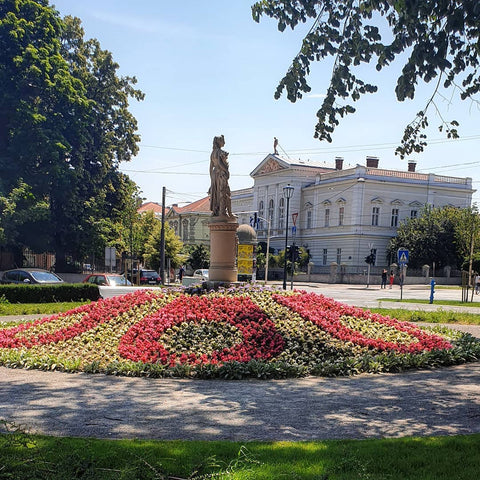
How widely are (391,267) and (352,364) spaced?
4964 cm

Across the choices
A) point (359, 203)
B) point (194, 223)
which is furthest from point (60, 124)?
point (194, 223)

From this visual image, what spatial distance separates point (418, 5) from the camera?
23.2 feet

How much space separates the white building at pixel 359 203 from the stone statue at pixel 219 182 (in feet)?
156

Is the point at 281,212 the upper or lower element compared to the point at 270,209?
lower

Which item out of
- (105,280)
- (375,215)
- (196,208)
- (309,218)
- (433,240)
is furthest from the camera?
(196,208)

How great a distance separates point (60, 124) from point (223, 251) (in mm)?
23968

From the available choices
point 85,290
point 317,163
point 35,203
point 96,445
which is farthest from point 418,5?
point 317,163

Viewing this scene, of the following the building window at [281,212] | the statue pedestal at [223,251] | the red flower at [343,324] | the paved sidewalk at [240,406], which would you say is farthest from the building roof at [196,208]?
the paved sidewalk at [240,406]

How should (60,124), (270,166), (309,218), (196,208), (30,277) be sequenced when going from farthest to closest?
(196,208), (270,166), (309,218), (60,124), (30,277)

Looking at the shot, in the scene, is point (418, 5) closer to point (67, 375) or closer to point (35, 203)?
point (67, 375)

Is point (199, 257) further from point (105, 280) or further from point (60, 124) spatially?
point (105, 280)

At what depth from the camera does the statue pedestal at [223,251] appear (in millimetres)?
14484

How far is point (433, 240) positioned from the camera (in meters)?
58.1

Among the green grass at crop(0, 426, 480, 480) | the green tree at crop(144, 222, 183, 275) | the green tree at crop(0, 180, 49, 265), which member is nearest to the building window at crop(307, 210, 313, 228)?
the green tree at crop(144, 222, 183, 275)
